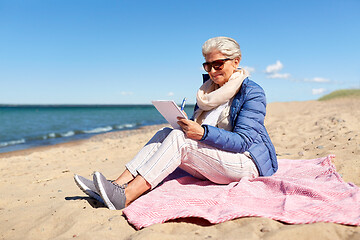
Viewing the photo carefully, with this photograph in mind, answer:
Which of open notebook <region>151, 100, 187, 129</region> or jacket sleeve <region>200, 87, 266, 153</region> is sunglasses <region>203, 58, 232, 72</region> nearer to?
jacket sleeve <region>200, 87, 266, 153</region>

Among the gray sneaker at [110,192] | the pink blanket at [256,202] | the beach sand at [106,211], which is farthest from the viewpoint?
the gray sneaker at [110,192]

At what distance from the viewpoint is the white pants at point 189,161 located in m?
2.58

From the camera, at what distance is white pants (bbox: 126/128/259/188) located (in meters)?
2.58

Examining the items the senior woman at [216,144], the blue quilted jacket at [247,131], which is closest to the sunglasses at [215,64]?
the senior woman at [216,144]

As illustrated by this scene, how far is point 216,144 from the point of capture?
2555mm

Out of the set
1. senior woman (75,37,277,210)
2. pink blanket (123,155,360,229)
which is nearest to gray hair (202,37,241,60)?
senior woman (75,37,277,210)

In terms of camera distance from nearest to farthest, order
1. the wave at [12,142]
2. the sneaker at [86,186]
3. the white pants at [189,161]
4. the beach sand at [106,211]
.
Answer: the beach sand at [106,211], the white pants at [189,161], the sneaker at [86,186], the wave at [12,142]

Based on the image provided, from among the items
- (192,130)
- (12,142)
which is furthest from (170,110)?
(12,142)

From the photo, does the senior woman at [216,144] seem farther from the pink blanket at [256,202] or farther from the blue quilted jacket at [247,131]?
the pink blanket at [256,202]

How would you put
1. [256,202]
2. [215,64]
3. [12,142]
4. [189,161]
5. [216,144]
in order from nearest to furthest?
[256,202], [216,144], [189,161], [215,64], [12,142]

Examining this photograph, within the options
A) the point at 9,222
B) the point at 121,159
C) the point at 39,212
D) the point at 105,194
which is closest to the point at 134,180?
the point at 105,194

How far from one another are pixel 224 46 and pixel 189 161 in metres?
1.15

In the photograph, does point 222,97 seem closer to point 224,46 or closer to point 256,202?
point 224,46

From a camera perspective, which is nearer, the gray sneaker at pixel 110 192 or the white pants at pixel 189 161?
the gray sneaker at pixel 110 192
